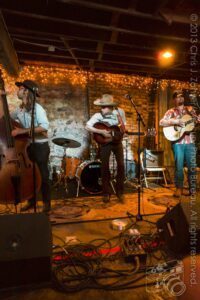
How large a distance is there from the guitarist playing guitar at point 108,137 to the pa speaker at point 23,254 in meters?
2.26

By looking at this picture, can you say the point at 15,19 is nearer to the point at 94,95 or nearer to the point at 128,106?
the point at 94,95

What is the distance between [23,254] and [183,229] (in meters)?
1.31

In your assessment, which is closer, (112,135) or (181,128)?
(112,135)

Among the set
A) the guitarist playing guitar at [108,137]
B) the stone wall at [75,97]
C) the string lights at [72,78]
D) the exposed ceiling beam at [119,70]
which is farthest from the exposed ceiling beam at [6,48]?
the guitarist playing guitar at [108,137]

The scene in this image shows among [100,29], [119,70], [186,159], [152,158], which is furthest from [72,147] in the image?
[119,70]

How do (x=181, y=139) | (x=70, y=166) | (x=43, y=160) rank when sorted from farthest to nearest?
(x=70, y=166), (x=181, y=139), (x=43, y=160)

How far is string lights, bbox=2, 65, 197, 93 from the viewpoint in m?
5.81

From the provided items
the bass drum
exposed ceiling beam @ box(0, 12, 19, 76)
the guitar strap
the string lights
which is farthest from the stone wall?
the guitar strap

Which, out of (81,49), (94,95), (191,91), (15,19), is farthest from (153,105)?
(15,19)

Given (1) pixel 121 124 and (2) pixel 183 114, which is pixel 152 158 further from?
(1) pixel 121 124

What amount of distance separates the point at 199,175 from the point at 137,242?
11.5 ft

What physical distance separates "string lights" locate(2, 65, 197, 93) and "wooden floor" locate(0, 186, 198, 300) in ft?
11.2

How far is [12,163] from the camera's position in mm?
2709

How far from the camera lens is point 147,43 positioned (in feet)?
15.2
